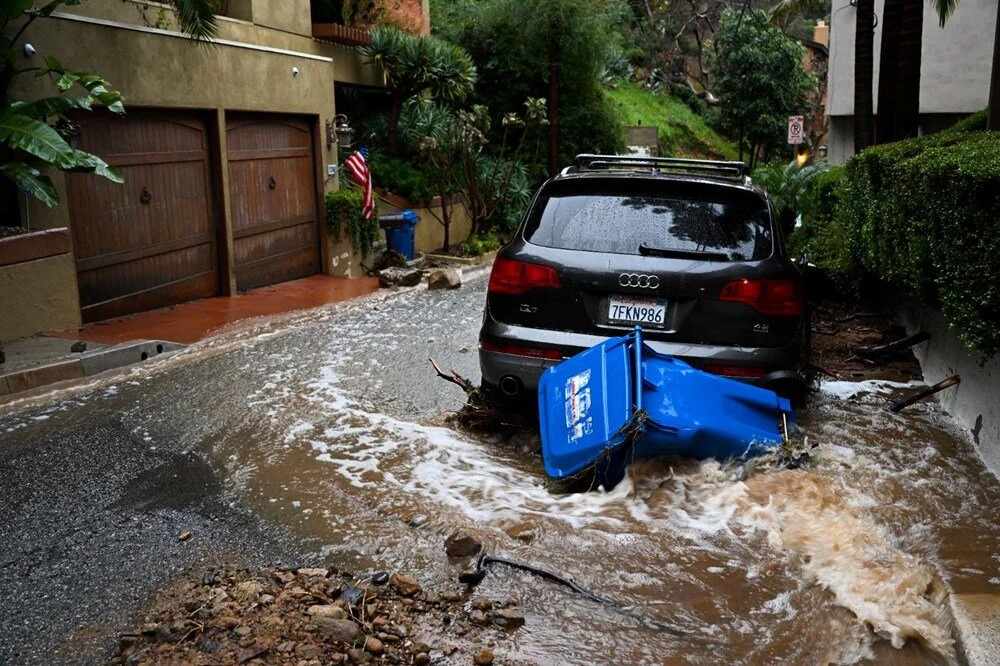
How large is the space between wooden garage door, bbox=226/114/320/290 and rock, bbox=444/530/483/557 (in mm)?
10353

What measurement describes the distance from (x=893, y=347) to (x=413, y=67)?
1357 centimetres

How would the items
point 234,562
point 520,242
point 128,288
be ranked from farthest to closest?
point 128,288
point 520,242
point 234,562

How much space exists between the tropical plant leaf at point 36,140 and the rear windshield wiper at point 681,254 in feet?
18.9

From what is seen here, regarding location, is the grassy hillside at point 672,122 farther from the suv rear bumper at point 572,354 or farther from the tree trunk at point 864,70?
the suv rear bumper at point 572,354

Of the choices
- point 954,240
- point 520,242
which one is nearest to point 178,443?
point 520,242

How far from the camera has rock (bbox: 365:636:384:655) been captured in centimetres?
347

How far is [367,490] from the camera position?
5316 mm

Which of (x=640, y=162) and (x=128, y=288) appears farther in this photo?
(x=128, y=288)

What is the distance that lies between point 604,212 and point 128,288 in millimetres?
7966

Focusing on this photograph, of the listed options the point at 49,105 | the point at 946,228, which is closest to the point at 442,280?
the point at 49,105

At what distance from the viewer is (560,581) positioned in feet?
13.6

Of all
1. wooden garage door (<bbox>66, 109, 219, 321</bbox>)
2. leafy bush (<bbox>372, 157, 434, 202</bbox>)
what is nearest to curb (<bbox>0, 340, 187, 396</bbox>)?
wooden garage door (<bbox>66, 109, 219, 321</bbox>)

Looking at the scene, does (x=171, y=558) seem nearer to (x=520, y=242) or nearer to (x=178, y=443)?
(x=178, y=443)

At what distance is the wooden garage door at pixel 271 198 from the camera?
46.0 feet
